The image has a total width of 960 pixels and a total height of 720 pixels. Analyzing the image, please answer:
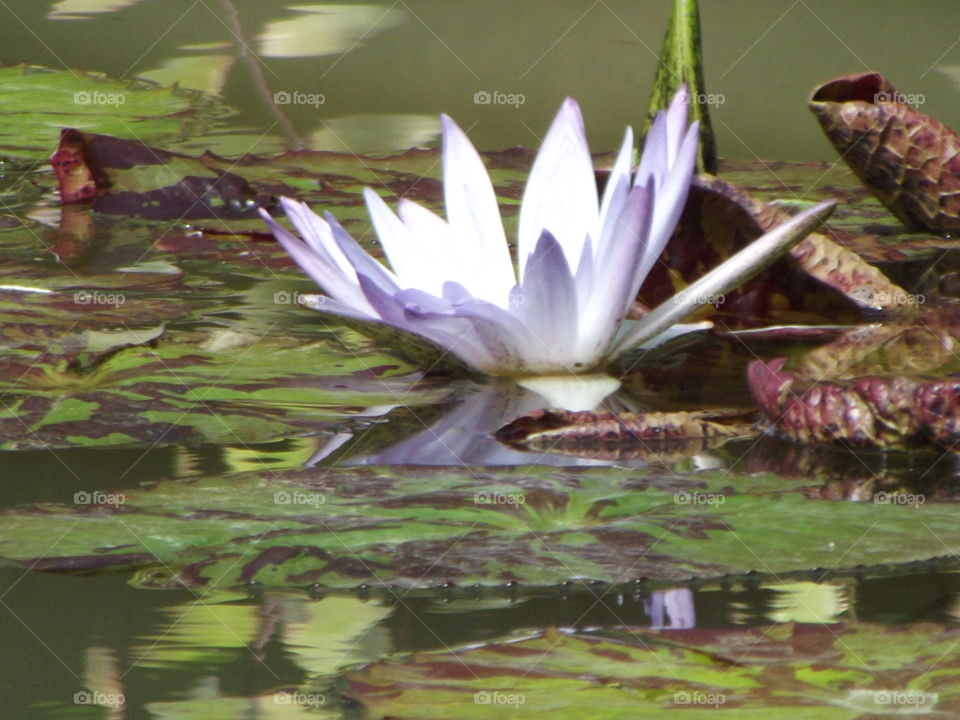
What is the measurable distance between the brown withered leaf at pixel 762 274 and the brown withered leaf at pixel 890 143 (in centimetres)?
35

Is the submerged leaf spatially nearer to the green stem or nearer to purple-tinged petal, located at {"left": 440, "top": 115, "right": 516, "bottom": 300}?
purple-tinged petal, located at {"left": 440, "top": 115, "right": 516, "bottom": 300}

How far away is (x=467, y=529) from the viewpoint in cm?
105

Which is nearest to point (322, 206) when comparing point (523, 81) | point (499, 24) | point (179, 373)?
point (179, 373)

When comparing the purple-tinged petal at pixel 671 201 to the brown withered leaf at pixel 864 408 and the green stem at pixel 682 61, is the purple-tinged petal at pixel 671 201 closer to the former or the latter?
the brown withered leaf at pixel 864 408

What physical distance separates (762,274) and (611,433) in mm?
627

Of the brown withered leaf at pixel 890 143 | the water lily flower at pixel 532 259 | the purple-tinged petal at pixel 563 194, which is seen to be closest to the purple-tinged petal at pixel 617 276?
the water lily flower at pixel 532 259

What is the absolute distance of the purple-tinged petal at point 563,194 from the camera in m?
1.67

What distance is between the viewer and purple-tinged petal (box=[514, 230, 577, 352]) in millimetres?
1405

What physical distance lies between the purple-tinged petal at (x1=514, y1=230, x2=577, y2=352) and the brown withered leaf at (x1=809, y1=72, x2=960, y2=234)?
2.70 feet

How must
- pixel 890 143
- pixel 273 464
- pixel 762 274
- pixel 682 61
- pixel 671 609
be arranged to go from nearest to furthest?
pixel 671 609 → pixel 273 464 → pixel 762 274 → pixel 890 143 → pixel 682 61

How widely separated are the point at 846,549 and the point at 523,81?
363 centimetres

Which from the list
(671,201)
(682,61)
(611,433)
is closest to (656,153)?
(671,201)

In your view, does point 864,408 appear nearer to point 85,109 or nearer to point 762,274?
point 762,274

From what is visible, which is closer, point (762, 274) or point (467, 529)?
point (467, 529)
